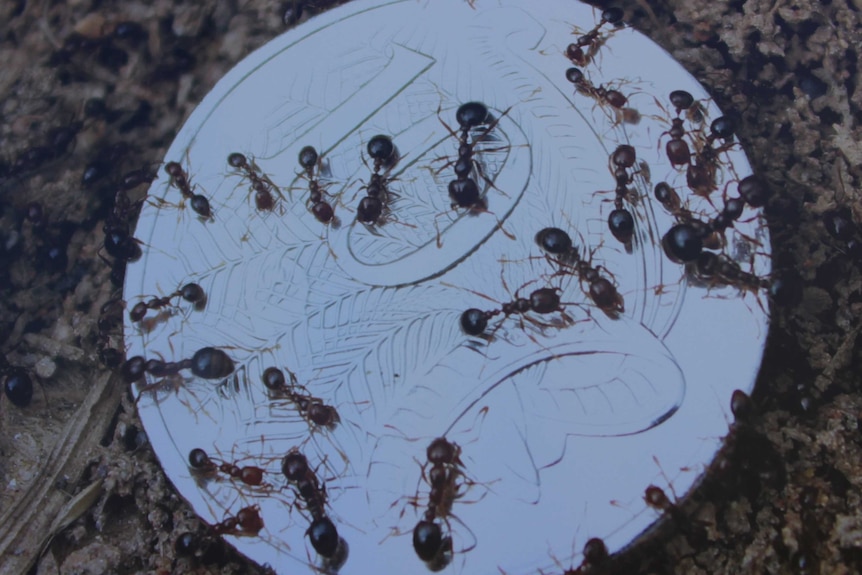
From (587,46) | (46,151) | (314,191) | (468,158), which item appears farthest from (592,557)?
(46,151)

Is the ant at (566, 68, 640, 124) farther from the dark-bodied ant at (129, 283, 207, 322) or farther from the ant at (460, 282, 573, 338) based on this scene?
the dark-bodied ant at (129, 283, 207, 322)

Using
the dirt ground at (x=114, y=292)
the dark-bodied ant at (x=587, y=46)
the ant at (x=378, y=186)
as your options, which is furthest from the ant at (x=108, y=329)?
the dark-bodied ant at (x=587, y=46)

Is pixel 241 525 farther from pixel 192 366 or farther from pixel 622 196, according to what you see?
pixel 622 196

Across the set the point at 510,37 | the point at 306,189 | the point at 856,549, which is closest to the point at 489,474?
the point at 856,549

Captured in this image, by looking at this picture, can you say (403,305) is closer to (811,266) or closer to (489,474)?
(489,474)

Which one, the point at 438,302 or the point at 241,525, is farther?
the point at 438,302
